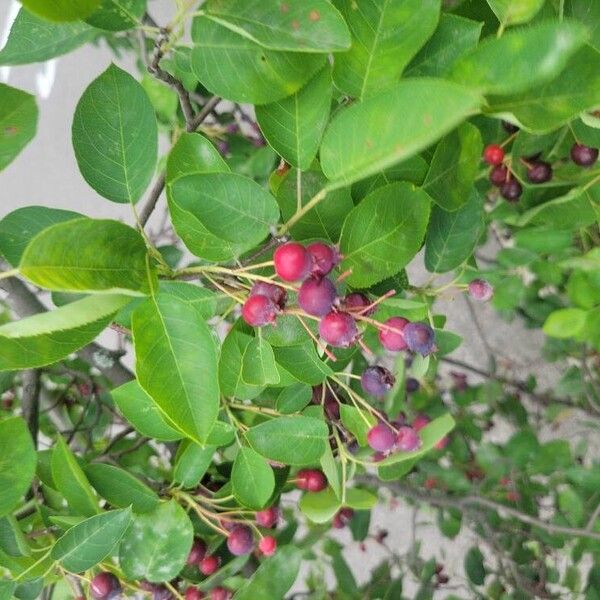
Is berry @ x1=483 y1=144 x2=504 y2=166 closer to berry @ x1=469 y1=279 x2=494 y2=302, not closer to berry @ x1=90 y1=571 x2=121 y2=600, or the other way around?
berry @ x1=469 y1=279 x2=494 y2=302

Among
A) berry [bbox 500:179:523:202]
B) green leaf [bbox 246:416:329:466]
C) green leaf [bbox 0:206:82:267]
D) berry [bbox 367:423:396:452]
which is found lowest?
berry [bbox 367:423:396:452]

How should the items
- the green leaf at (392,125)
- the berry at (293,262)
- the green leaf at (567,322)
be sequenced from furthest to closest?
the green leaf at (567,322), the berry at (293,262), the green leaf at (392,125)

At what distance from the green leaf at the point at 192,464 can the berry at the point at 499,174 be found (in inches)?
17.8

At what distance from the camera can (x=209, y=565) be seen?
2.58 feet

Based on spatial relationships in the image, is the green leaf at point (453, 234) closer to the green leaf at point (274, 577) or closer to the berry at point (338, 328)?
the berry at point (338, 328)

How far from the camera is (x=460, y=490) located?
1347 millimetres

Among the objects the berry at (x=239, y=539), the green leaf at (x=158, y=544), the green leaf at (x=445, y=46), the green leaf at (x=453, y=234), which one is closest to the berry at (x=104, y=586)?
the green leaf at (x=158, y=544)

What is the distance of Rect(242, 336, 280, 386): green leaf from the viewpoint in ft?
1.74

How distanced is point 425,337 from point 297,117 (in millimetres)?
181

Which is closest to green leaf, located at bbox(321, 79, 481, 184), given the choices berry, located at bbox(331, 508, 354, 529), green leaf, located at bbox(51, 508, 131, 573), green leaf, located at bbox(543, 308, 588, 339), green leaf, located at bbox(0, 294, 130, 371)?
green leaf, located at bbox(0, 294, 130, 371)

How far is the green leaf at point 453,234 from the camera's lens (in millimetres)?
585

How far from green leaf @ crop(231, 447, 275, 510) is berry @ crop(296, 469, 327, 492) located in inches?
5.8

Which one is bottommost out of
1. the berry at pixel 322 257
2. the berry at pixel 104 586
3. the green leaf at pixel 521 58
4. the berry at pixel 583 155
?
the berry at pixel 104 586

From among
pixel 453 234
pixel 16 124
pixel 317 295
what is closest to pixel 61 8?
pixel 16 124
